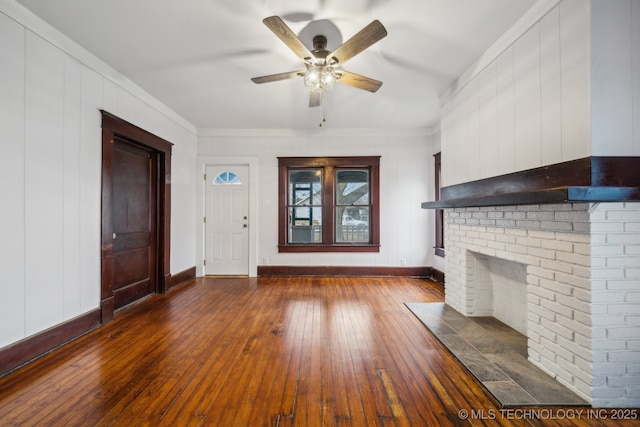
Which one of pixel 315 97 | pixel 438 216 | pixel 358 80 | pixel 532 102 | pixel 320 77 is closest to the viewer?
pixel 532 102

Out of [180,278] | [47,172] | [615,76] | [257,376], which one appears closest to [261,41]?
[47,172]

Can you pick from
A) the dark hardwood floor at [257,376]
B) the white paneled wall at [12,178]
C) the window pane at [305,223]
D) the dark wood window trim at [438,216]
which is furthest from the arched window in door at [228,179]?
the dark wood window trim at [438,216]

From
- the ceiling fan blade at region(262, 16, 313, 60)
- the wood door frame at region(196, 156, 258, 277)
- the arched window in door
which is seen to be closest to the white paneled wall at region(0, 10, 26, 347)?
the ceiling fan blade at region(262, 16, 313, 60)

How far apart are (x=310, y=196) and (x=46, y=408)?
401 centimetres

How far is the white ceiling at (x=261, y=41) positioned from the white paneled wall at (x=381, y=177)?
47.0 inches

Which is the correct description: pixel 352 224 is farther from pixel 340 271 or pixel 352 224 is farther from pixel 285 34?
pixel 285 34

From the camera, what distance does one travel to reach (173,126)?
13.6 feet

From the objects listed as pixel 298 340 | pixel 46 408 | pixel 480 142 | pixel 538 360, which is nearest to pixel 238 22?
pixel 480 142

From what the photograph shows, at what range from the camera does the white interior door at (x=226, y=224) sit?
4875mm

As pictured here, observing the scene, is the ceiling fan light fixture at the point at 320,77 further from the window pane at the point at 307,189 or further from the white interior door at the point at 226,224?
the white interior door at the point at 226,224

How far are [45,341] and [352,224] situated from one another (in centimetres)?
411

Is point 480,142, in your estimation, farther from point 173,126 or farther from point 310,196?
point 173,126

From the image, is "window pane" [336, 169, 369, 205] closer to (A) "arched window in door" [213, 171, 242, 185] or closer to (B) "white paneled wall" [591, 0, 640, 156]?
(A) "arched window in door" [213, 171, 242, 185]

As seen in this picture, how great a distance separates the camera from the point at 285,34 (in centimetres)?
189
